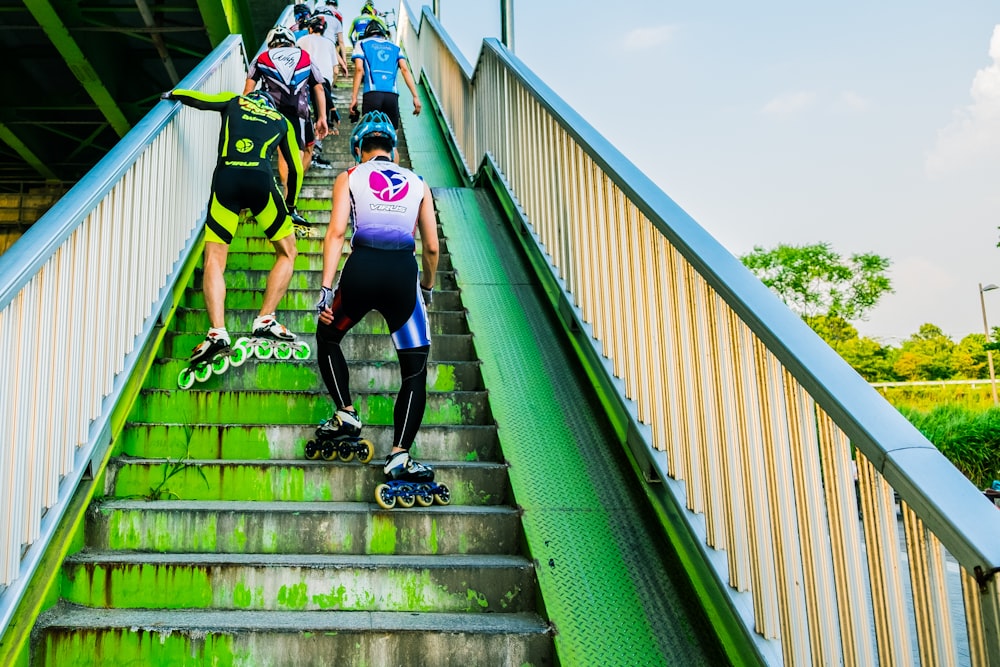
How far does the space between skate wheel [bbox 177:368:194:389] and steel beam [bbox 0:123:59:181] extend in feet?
37.2

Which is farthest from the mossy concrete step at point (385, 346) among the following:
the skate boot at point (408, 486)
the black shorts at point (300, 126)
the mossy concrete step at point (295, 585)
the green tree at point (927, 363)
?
the green tree at point (927, 363)

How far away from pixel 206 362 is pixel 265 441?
1.86ft

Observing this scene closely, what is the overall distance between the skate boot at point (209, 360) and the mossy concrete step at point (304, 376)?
76 millimetres

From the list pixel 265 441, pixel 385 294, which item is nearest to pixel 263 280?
pixel 265 441

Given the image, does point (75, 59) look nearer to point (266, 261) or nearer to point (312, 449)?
point (266, 261)

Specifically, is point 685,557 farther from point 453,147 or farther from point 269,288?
point 453,147

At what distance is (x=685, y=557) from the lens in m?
2.60

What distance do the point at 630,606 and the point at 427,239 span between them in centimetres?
183

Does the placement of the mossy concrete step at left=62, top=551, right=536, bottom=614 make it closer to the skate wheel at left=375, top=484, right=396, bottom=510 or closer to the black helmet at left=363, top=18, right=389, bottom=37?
the skate wheel at left=375, top=484, right=396, bottom=510

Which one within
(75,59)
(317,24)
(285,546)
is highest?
(75,59)

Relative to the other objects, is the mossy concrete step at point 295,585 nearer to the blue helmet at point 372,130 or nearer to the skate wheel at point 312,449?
the skate wheel at point 312,449

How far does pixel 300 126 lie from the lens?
6492 mm

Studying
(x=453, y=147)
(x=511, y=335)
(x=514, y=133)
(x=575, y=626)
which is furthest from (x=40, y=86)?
(x=575, y=626)

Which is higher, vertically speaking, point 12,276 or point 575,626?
point 12,276
